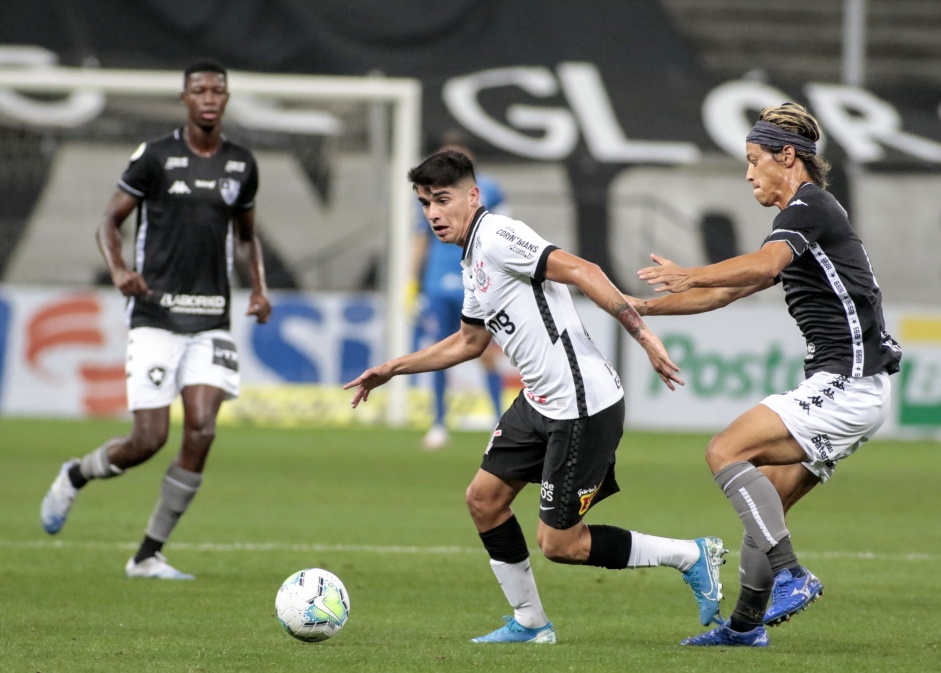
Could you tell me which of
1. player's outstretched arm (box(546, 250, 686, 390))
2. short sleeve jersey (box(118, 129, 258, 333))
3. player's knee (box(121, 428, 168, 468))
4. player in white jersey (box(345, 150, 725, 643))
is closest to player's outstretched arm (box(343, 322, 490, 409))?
player in white jersey (box(345, 150, 725, 643))

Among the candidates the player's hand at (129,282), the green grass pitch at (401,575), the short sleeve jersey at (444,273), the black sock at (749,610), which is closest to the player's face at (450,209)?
the green grass pitch at (401,575)

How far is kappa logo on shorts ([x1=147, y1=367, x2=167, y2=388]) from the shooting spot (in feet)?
26.7

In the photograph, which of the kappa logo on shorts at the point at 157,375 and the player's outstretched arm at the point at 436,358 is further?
the kappa logo on shorts at the point at 157,375

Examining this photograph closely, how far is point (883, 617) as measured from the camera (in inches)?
274

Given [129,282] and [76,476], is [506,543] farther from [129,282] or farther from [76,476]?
[76,476]

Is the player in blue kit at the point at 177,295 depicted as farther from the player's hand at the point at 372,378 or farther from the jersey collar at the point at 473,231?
the jersey collar at the point at 473,231

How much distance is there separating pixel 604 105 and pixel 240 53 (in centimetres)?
582

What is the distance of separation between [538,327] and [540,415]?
347 millimetres

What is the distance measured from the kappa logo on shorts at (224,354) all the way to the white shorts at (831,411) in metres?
3.28

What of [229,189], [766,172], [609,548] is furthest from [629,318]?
[229,189]

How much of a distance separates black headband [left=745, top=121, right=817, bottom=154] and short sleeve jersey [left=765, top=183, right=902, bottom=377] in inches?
6.7

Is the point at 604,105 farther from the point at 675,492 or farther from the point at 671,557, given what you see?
the point at 671,557

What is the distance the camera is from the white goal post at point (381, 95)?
58.0 ft

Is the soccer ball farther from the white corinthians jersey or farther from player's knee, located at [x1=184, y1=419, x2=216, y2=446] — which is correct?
player's knee, located at [x1=184, y1=419, x2=216, y2=446]
